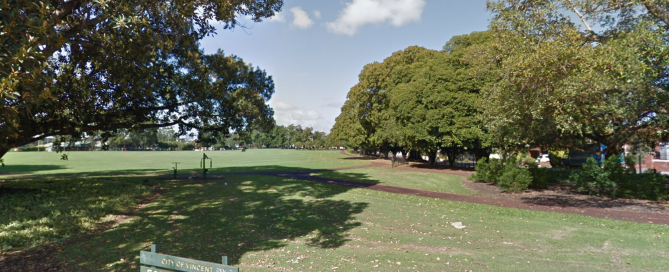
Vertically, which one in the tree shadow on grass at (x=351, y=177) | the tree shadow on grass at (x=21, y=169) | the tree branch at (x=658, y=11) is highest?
the tree branch at (x=658, y=11)

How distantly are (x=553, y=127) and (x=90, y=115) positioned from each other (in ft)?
61.2

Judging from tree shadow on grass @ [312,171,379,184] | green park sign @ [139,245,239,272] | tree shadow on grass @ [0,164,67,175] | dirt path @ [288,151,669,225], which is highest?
green park sign @ [139,245,239,272]

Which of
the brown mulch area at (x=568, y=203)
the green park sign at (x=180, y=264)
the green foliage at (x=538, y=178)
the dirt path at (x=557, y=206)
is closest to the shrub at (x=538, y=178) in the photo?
the green foliage at (x=538, y=178)

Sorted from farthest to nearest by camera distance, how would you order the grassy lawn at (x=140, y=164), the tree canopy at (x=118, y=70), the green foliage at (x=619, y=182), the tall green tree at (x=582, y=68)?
the grassy lawn at (x=140, y=164) → the green foliage at (x=619, y=182) → the tall green tree at (x=582, y=68) → the tree canopy at (x=118, y=70)

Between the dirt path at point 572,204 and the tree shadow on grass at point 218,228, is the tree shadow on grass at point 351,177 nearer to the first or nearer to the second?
the dirt path at point 572,204

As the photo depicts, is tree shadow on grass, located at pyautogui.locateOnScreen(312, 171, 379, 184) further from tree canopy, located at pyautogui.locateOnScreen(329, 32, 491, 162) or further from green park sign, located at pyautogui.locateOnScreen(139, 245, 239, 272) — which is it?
green park sign, located at pyautogui.locateOnScreen(139, 245, 239, 272)

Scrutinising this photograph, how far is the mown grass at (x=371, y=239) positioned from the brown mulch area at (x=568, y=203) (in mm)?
1215

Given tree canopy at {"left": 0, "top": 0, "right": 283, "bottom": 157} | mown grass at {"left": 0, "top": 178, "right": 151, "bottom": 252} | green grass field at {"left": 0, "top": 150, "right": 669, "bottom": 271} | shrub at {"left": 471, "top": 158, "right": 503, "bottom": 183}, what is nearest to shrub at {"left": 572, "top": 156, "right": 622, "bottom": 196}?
shrub at {"left": 471, "top": 158, "right": 503, "bottom": 183}

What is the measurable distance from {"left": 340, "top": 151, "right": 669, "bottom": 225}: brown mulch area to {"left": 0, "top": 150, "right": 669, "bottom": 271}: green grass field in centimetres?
117

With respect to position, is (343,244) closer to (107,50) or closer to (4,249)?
(4,249)

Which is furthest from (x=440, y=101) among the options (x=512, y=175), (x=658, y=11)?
(x=658, y=11)

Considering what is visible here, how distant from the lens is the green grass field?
5891mm

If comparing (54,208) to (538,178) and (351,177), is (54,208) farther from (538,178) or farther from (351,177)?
(538,178)

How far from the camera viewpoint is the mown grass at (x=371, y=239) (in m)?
5.84
